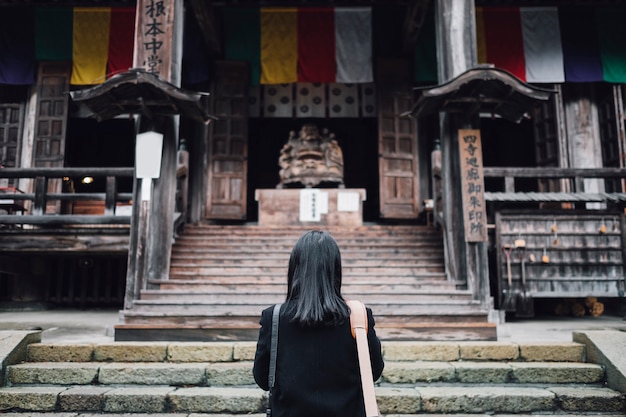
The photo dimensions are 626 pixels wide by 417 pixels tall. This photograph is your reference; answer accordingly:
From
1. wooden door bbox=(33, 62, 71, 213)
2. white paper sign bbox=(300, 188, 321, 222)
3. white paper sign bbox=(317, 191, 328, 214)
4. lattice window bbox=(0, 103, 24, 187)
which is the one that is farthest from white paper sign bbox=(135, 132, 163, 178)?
lattice window bbox=(0, 103, 24, 187)

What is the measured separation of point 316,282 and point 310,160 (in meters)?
10.4

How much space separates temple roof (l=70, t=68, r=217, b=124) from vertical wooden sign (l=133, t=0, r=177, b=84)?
0.46 meters

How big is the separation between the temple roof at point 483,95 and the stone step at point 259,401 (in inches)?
175

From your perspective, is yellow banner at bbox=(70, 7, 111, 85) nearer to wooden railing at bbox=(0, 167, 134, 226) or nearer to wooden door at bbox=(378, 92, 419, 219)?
wooden railing at bbox=(0, 167, 134, 226)

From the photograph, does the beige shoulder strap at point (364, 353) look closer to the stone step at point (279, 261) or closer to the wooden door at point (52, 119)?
the stone step at point (279, 261)

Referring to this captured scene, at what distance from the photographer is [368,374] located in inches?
90.7

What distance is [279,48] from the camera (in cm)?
1187

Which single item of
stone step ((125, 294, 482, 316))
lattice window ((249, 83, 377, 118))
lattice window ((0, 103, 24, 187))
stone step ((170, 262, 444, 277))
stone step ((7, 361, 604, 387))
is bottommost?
stone step ((7, 361, 604, 387))

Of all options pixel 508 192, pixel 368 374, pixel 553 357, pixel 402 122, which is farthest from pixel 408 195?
pixel 368 374

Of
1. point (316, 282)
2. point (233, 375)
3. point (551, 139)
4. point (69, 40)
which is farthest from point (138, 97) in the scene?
point (551, 139)

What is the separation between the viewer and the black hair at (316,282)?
237 centimetres

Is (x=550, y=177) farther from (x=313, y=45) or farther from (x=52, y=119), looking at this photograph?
(x=52, y=119)

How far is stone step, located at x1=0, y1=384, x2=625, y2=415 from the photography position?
496 cm

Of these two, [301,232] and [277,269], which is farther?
[301,232]
